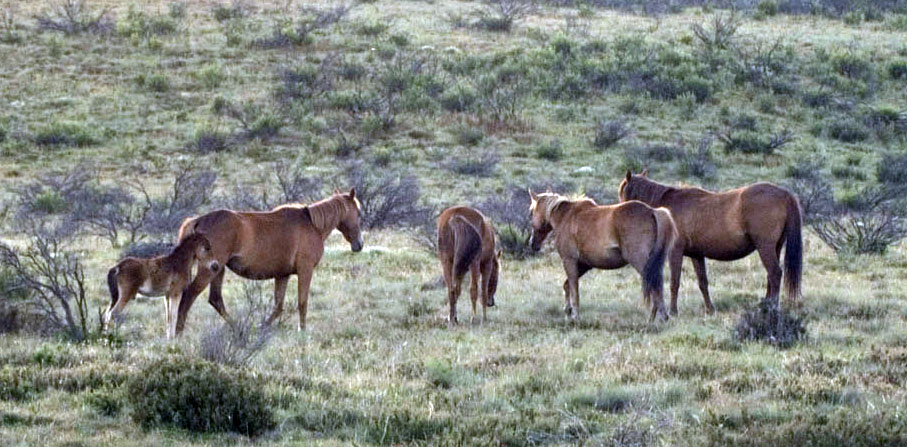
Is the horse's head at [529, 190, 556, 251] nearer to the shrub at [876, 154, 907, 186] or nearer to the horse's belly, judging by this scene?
the horse's belly

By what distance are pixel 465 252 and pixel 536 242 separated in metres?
1.35

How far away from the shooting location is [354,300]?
45.1 ft

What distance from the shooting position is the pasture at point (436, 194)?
7.95m

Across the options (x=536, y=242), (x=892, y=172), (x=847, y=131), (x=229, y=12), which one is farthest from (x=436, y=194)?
(x=229, y=12)

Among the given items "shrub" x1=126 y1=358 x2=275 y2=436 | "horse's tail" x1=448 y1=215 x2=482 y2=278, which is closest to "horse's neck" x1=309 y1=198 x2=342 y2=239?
"horse's tail" x1=448 y1=215 x2=482 y2=278

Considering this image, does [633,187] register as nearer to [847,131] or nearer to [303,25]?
[847,131]

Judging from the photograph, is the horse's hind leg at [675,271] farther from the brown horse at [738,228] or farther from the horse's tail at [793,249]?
the horse's tail at [793,249]

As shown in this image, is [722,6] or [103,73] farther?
[722,6]

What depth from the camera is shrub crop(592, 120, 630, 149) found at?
29484 mm

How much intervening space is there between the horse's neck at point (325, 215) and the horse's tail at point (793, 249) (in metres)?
4.81

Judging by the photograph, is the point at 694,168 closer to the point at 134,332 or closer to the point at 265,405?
the point at 134,332

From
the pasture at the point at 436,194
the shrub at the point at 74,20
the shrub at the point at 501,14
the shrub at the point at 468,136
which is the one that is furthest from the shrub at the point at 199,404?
the shrub at the point at 501,14

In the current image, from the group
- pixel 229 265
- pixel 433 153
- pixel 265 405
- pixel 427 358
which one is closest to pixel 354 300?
pixel 229 265

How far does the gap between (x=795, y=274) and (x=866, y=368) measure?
12.2 ft
